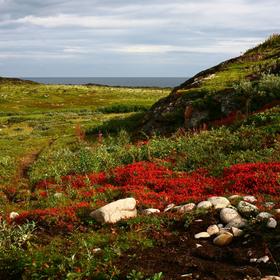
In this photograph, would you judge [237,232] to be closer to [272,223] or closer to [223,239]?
[223,239]

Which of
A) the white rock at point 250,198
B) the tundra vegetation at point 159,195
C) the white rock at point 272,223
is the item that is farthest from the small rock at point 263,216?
the white rock at point 250,198

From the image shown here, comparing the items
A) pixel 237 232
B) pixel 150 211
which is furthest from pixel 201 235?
pixel 150 211

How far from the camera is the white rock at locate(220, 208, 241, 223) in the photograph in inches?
517

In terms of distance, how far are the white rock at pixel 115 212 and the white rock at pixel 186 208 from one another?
1.39 m

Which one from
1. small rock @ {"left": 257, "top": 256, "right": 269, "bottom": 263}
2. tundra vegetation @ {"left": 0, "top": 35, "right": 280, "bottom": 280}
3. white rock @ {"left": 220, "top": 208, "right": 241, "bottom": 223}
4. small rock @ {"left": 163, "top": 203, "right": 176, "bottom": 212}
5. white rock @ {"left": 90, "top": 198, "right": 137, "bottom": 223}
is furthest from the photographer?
small rock @ {"left": 163, "top": 203, "right": 176, "bottom": 212}

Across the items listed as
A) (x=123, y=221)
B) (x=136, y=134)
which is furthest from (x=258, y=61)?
(x=123, y=221)

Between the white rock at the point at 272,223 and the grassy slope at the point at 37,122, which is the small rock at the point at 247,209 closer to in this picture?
the white rock at the point at 272,223

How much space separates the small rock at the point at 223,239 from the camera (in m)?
12.1

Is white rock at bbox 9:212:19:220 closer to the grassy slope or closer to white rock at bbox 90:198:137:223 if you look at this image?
white rock at bbox 90:198:137:223

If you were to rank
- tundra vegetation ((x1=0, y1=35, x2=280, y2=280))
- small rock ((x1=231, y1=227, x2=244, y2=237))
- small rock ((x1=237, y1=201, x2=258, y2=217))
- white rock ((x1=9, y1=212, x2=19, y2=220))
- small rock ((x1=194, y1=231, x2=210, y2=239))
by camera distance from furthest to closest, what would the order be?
white rock ((x1=9, y1=212, x2=19, y2=220))
small rock ((x1=237, y1=201, x2=258, y2=217))
small rock ((x1=194, y1=231, x2=210, y2=239))
small rock ((x1=231, y1=227, x2=244, y2=237))
tundra vegetation ((x1=0, y1=35, x2=280, y2=280))

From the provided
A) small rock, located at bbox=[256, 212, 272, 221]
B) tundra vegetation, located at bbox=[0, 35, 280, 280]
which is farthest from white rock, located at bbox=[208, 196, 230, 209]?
small rock, located at bbox=[256, 212, 272, 221]

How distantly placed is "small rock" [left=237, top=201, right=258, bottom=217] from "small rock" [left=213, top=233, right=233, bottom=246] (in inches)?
57.9

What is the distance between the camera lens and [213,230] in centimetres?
1273

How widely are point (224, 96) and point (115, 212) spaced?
24.6 m
